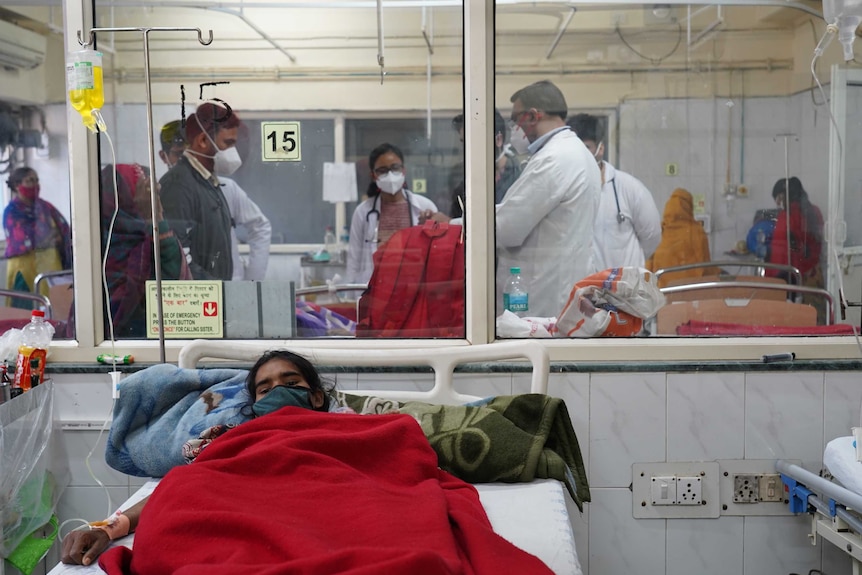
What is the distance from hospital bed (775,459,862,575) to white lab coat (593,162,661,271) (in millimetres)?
874

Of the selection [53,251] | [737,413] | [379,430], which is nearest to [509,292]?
[737,413]

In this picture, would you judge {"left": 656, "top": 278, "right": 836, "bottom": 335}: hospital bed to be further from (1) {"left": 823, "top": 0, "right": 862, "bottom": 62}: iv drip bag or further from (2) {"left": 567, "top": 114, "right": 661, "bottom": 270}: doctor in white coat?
(1) {"left": 823, "top": 0, "right": 862, "bottom": 62}: iv drip bag

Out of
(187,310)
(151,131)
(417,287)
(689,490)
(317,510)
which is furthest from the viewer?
(417,287)

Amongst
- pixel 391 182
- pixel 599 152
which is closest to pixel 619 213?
pixel 599 152

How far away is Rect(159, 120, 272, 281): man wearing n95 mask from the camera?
293 centimetres

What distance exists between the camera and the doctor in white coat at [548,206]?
2955mm

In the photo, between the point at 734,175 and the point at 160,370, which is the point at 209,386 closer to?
the point at 160,370

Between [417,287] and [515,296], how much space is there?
1.14ft

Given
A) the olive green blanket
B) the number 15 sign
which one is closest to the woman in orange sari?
the olive green blanket

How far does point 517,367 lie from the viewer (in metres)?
2.69

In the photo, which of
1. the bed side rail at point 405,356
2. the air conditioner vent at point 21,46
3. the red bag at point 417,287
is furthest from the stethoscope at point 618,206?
the air conditioner vent at point 21,46

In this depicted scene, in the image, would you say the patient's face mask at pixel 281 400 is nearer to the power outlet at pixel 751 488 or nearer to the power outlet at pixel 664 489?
the power outlet at pixel 664 489

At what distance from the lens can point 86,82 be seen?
7.83 feet

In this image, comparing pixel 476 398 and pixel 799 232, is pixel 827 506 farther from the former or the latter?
pixel 799 232
